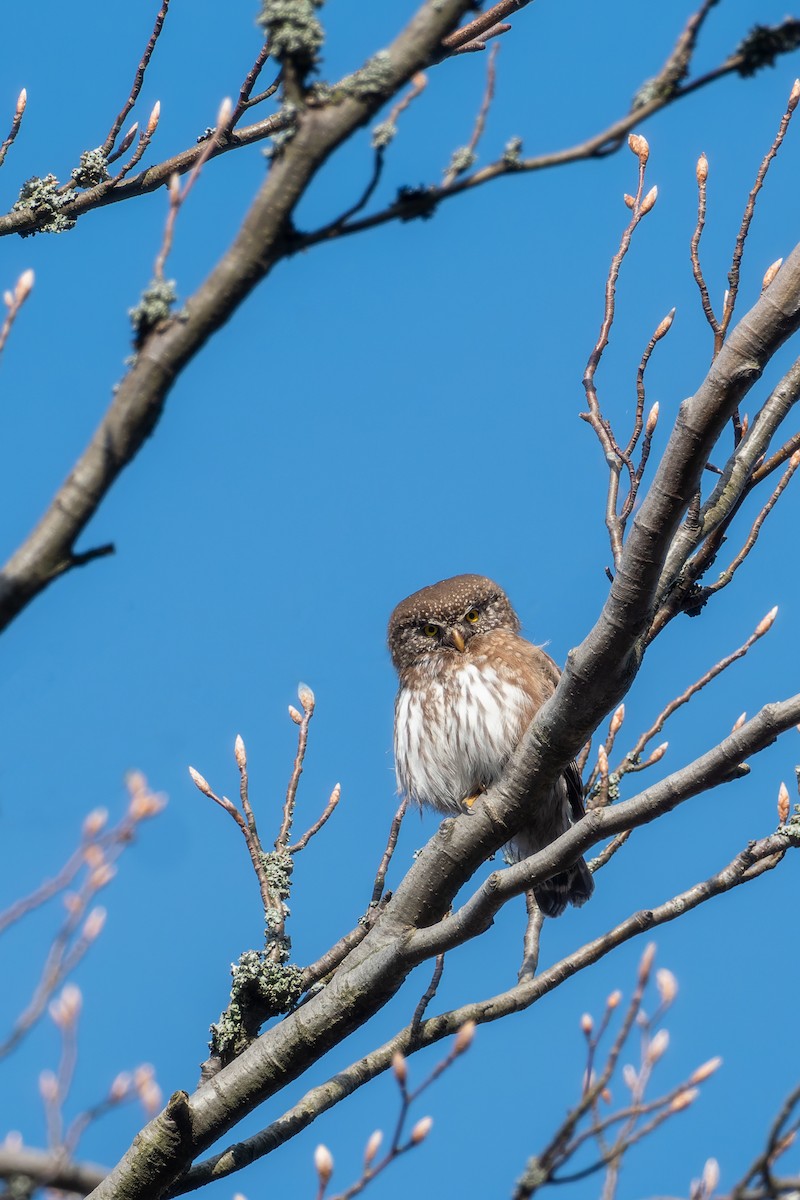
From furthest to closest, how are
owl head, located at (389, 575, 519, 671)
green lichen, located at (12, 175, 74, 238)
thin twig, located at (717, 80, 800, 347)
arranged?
owl head, located at (389, 575, 519, 671) → green lichen, located at (12, 175, 74, 238) → thin twig, located at (717, 80, 800, 347)

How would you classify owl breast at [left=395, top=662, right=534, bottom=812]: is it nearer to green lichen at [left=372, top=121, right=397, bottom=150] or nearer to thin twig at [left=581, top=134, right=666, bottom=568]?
thin twig at [left=581, top=134, right=666, bottom=568]

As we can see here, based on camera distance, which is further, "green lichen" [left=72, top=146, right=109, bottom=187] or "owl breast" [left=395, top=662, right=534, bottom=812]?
"owl breast" [left=395, top=662, right=534, bottom=812]

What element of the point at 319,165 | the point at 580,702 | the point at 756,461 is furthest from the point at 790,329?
the point at 319,165

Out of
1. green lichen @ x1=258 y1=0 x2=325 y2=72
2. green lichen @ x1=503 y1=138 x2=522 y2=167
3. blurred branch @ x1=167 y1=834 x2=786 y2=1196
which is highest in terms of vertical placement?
green lichen @ x1=258 y1=0 x2=325 y2=72

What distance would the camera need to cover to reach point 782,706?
345cm

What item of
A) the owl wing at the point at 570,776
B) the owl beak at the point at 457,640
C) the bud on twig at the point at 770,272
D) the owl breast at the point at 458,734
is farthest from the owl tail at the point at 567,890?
the bud on twig at the point at 770,272

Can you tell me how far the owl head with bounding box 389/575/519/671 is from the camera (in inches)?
274

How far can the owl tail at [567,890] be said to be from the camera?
→ 20.0ft

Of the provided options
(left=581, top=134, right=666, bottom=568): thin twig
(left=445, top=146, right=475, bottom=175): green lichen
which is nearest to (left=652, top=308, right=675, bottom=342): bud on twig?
(left=581, top=134, right=666, bottom=568): thin twig

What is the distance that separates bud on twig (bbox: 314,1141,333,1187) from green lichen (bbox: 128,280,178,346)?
71.3 inches

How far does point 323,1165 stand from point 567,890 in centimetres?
327

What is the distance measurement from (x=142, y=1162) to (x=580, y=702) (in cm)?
190

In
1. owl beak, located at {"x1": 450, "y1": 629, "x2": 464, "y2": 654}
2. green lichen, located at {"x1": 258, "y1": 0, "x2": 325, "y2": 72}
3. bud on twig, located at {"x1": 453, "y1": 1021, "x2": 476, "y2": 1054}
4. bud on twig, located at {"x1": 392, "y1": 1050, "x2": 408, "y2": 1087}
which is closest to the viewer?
green lichen, located at {"x1": 258, "y1": 0, "x2": 325, "y2": 72}

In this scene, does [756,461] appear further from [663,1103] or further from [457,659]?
[457,659]
